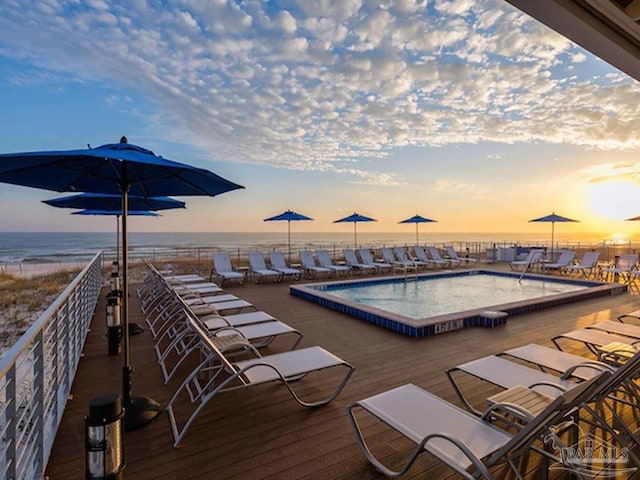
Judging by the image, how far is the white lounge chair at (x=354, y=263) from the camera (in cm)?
1070

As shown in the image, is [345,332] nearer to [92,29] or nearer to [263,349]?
[263,349]

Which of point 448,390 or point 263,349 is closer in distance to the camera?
point 448,390

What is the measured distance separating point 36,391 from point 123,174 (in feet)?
5.02

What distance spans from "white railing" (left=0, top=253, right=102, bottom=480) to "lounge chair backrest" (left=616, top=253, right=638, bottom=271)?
12384mm

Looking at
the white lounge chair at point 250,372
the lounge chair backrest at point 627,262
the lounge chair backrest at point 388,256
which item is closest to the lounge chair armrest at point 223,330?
the white lounge chair at point 250,372

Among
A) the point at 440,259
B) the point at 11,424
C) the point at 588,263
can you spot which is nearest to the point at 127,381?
the point at 11,424

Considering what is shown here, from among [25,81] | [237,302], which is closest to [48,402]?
[237,302]

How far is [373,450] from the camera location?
220 cm

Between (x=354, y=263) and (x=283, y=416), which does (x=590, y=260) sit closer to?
(x=354, y=263)

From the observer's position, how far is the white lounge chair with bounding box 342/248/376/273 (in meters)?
10.7

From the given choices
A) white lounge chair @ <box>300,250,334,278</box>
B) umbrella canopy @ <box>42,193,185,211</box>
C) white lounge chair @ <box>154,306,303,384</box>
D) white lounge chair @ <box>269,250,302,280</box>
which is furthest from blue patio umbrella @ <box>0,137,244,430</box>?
white lounge chair @ <box>300,250,334,278</box>

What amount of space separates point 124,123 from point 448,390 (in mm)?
11179

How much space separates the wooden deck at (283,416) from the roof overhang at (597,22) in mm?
2602

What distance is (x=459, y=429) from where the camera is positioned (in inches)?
72.2
